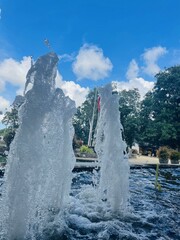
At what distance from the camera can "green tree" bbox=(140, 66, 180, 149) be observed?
37.3 m

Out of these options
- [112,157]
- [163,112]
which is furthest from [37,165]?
[163,112]

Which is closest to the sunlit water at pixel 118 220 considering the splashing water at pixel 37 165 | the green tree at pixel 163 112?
the splashing water at pixel 37 165

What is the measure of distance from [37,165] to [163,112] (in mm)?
37165

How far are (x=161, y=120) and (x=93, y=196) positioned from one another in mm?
33099

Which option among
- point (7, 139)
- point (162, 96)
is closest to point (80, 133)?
point (162, 96)

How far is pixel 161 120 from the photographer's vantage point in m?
39.3

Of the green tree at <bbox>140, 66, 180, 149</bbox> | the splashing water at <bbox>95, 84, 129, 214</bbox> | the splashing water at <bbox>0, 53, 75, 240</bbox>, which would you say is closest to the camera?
the splashing water at <bbox>0, 53, 75, 240</bbox>

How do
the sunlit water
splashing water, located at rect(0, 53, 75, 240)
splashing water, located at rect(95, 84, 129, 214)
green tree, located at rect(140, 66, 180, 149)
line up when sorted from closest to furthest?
1. splashing water, located at rect(0, 53, 75, 240)
2. the sunlit water
3. splashing water, located at rect(95, 84, 129, 214)
4. green tree, located at rect(140, 66, 180, 149)

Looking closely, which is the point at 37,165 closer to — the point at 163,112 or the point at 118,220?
the point at 118,220

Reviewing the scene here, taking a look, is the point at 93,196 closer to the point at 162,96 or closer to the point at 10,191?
the point at 10,191

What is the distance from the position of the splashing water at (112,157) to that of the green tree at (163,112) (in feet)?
97.0

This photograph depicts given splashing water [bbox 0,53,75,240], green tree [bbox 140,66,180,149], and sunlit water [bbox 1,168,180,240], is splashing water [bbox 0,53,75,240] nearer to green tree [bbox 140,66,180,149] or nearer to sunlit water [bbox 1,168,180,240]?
sunlit water [bbox 1,168,180,240]

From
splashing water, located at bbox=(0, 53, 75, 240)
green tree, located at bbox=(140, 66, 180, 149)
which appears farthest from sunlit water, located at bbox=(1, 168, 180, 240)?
green tree, located at bbox=(140, 66, 180, 149)

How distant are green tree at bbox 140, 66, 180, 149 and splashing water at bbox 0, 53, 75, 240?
32.3 meters
